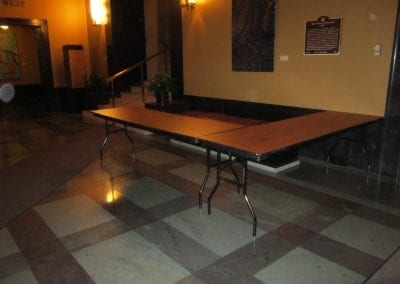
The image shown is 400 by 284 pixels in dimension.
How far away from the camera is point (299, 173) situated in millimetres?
4008

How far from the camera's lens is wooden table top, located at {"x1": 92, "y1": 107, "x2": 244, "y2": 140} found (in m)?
3.04

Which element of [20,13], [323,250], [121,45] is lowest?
[323,250]

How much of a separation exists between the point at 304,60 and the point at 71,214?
332 centimetres

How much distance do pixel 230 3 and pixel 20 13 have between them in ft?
17.5

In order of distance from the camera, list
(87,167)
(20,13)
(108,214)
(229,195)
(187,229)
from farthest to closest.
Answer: (20,13) < (87,167) < (229,195) < (108,214) < (187,229)

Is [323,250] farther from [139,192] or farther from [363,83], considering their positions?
[363,83]

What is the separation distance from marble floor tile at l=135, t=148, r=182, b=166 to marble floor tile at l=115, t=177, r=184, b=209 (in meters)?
0.69

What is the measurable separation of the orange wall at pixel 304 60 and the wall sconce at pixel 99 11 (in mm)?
2751

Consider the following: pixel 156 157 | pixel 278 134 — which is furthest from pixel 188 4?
pixel 278 134

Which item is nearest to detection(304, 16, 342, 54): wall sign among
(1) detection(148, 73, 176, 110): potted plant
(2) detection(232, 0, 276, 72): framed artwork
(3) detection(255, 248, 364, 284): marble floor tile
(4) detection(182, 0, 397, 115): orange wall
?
(4) detection(182, 0, 397, 115): orange wall

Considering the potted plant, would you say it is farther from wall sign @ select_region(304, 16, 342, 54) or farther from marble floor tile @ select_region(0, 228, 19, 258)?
marble floor tile @ select_region(0, 228, 19, 258)

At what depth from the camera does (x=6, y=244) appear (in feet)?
8.41

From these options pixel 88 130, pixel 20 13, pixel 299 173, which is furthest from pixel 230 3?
pixel 20 13

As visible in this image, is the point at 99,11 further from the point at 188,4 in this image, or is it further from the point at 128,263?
the point at 128,263
